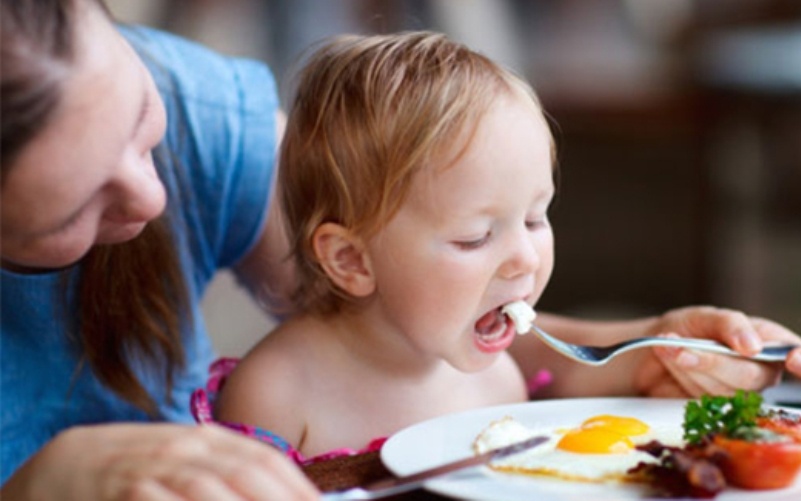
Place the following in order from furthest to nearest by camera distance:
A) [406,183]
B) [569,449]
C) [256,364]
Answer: [256,364] < [406,183] < [569,449]

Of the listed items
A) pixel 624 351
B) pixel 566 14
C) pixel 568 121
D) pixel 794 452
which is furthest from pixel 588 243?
pixel 794 452

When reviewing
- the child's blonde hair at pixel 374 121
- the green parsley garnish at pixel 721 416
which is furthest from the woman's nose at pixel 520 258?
the green parsley garnish at pixel 721 416

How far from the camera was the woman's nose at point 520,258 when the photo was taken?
1.06 m

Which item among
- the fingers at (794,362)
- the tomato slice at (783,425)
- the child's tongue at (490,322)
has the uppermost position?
the tomato slice at (783,425)

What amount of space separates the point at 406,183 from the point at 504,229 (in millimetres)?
103

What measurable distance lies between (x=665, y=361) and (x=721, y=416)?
30 centimetres

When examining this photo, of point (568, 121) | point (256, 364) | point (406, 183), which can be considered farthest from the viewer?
point (568, 121)

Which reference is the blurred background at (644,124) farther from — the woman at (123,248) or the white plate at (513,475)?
the white plate at (513,475)

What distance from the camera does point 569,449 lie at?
952 millimetres

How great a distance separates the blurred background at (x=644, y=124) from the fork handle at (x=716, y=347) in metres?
3.20

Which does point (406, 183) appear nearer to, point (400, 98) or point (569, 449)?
point (400, 98)

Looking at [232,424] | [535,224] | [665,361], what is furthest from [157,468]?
[665,361]

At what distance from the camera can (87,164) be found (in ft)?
2.79

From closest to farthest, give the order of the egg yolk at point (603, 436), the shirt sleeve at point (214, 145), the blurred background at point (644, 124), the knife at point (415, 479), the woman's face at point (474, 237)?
the knife at point (415, 479) < the egg yolk at point (603, 436) < the woman's face at point (474, 237) < the shirt sleeve at point (214, 145) < the blurred background at point (644, 124)
